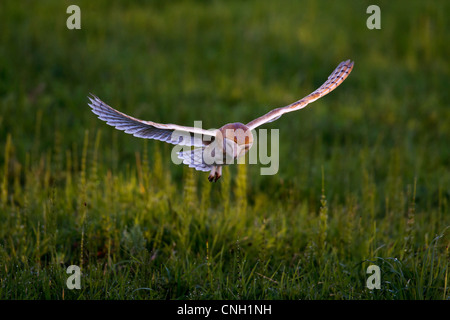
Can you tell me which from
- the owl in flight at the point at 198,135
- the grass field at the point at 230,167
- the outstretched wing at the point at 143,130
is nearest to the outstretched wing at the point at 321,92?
the owl in flight at the point at 198,135

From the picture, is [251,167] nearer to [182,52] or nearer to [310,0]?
[182,52]

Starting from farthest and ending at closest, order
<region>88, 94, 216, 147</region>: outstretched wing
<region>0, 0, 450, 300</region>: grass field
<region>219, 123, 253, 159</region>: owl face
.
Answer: <region>0, 0, 450, 300</region>: grass field, <region>88, 94, 216, 147</region>: outstretched wing, <region>219, 123, 253, 159</region>: owl face

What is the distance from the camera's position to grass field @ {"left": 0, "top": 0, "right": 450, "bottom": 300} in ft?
14.3

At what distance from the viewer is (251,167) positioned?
7230mm

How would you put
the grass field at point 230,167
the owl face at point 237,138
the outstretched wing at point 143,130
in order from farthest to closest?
1. the grass field at point 230,167
2. the outstretched wing at point 143,130
3. the owl face at point 237,138

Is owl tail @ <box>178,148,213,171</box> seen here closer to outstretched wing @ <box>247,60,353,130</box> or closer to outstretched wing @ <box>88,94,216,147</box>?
outstretched wing @ <box>88,94,216,147</box>

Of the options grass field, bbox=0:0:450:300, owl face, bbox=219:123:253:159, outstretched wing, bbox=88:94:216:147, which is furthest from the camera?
grass field, bbox=0:0:450:300

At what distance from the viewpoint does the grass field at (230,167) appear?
172 inches

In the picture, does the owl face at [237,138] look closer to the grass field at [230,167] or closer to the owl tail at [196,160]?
the owl tail at [196,160]

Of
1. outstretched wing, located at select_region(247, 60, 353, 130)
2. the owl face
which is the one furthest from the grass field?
the owl face

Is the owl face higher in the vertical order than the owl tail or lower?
higher

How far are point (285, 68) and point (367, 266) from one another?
600 cm
